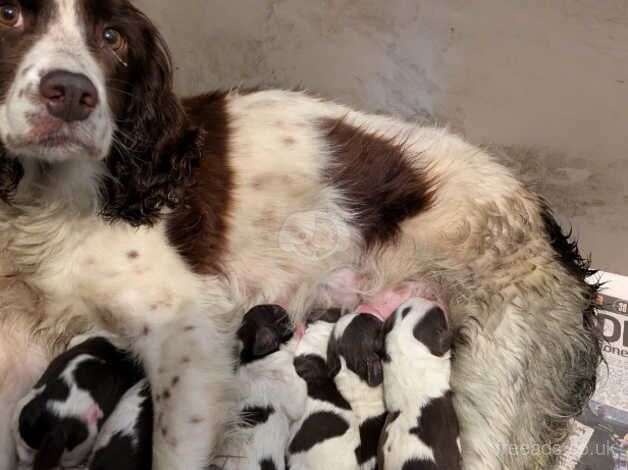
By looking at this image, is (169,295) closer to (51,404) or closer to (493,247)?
(51,404)

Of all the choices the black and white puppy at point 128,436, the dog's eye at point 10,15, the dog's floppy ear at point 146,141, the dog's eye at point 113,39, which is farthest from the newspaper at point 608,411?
the dog's eye at point 10,15

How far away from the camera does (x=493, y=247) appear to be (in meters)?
2.20

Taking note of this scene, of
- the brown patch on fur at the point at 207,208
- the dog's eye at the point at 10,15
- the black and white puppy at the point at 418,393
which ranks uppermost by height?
the dog's eye at the point at 10,15

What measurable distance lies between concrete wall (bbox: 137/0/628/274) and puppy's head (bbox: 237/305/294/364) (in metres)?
1.36

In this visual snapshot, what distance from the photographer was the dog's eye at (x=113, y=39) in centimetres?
186

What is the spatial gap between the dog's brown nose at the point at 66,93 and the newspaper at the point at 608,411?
1852mm

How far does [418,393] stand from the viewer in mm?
1918

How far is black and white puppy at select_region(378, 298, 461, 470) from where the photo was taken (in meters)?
1.81

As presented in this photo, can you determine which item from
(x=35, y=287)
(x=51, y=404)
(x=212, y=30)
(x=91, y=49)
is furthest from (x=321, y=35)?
(x=51, y=404)

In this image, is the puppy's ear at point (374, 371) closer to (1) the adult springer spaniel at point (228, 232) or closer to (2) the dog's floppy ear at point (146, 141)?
(1) the adult springer spaniel at point (228, 232)

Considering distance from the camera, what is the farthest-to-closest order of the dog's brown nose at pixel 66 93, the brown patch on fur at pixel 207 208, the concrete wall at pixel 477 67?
the concrete wall at pixel 477 67
the brown patch on fur at pixel 207 208
the dog's brown nose at pixel 66 93

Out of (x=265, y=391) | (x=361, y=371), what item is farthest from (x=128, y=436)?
(x=361, y=371)

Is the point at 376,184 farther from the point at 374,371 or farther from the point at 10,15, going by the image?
the point at 10,15

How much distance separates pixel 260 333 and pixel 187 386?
0.97ft
